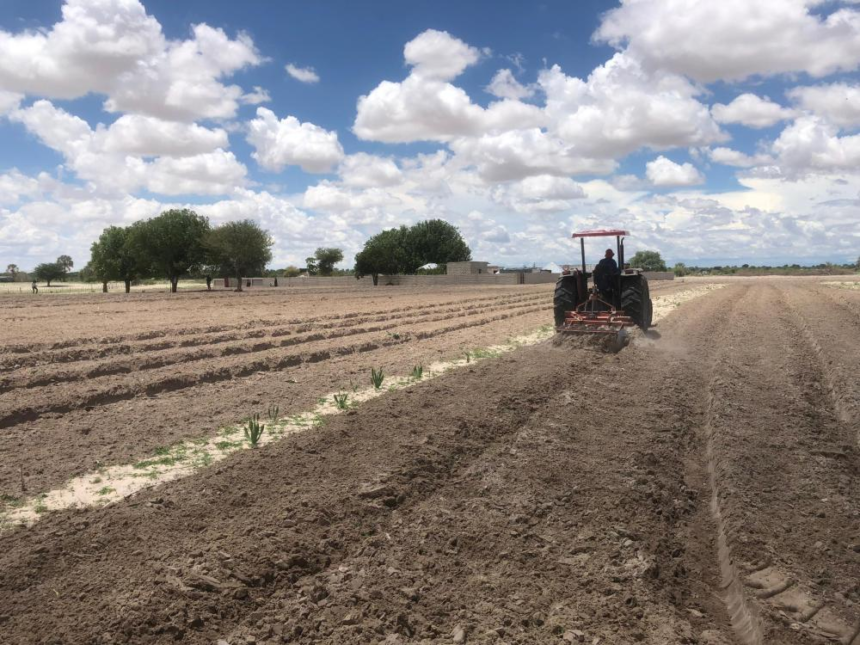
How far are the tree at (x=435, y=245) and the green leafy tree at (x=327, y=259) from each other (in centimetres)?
1069

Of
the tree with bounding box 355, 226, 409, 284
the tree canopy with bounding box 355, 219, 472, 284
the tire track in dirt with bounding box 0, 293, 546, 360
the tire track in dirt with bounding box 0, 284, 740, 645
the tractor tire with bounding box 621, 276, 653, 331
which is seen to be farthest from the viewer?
the tree canopy with bounding box 355, 219, 472, 284

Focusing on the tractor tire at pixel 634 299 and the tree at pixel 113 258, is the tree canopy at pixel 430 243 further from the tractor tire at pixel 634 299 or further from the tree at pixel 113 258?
the tractor tire at pixel 634 299

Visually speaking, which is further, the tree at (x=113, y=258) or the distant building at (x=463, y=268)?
the distant building at (x=463, y=268)

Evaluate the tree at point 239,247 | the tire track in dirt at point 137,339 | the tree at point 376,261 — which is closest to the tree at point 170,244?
the tree at point 239,247

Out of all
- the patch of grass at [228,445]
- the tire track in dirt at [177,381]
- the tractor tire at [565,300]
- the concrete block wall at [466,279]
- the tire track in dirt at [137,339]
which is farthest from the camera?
the concrete block wall at [466,279]

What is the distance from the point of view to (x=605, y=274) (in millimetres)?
13703

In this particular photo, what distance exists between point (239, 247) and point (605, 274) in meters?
48.5

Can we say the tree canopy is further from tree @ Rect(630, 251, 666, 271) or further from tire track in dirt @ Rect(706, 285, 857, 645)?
tire track in dirt @ Rect(706, 285, 857, 645)

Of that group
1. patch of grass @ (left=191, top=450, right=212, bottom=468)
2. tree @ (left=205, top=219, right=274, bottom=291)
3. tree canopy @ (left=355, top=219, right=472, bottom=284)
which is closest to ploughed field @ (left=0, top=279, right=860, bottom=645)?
patch of grass @ (left=191, top=450, right=212, bottom=468)

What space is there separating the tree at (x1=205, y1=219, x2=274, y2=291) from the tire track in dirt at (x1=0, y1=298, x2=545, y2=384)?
1489 inches

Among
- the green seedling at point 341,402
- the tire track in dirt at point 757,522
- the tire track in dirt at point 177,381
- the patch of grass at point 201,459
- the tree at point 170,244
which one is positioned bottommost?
the tire track in dirt at point 757,522

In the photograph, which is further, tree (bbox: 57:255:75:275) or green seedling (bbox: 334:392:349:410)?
tree (bbox: 57:255:75:275)

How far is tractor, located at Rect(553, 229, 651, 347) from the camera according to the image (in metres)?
12.8

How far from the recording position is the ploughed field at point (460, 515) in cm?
353
